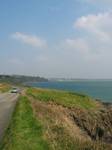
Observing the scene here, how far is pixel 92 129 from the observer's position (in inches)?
1596

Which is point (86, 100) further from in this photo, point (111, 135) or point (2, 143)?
point (2, 143)

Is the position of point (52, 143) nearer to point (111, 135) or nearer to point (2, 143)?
point (2, 143)

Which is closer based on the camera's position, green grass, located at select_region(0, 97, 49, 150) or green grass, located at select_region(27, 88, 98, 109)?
green grass, located at select_region(0, 97, 49, 150)

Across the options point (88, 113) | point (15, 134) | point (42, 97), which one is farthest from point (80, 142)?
point (42, 97)

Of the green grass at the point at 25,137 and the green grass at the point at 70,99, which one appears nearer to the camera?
the green grass at the point at 25,137

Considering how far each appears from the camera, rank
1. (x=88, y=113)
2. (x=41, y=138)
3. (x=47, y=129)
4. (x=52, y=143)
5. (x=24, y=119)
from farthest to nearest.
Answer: (x=88, y=113) → (x=24, y=119) → (x=47, y=129) → (x=41, y=138) → (x=52, y=143)

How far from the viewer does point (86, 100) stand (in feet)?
205

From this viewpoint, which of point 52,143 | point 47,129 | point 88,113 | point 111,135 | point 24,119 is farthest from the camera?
point 88,113

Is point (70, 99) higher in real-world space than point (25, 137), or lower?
lower

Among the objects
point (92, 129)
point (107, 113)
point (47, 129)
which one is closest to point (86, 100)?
point (107, 113)

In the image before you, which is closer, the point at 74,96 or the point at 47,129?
the point at 47,129

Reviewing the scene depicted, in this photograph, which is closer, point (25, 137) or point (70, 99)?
point (25, 137)

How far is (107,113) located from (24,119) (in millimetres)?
23871

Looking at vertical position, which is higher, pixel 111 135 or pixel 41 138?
pixel 41 138
